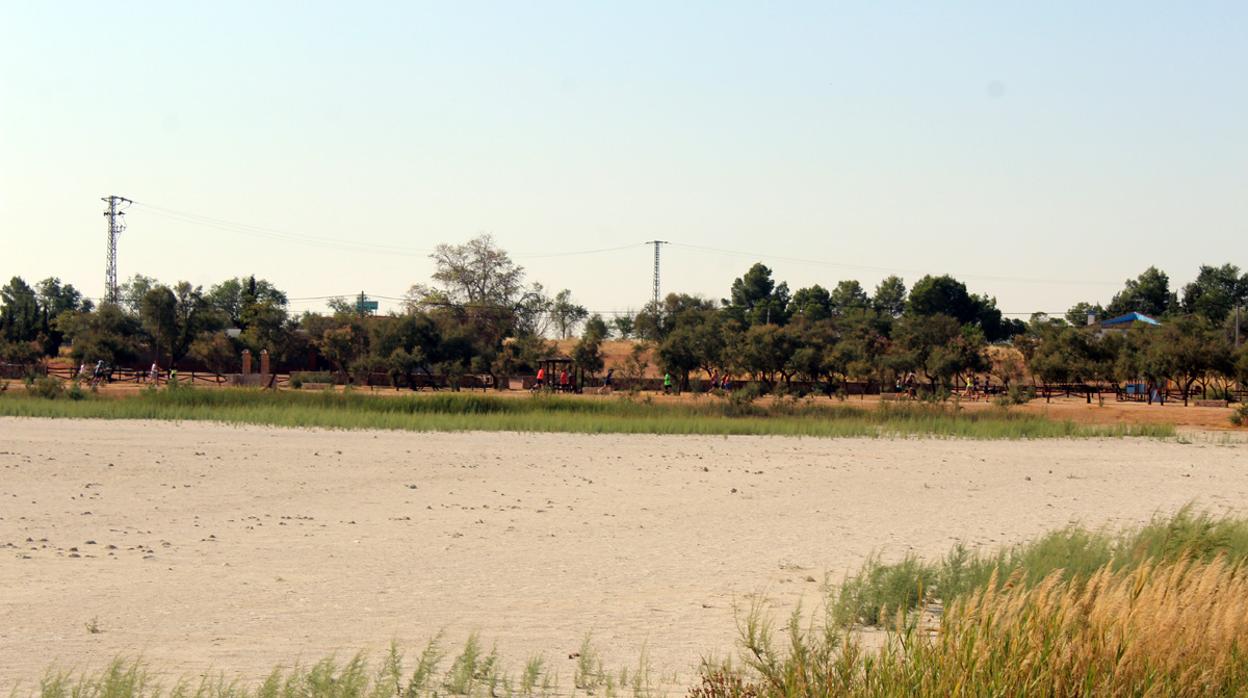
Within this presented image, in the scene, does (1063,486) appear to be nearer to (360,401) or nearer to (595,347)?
(360,401)

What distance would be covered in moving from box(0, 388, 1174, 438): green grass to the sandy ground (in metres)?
3.92

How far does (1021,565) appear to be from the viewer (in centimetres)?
1016

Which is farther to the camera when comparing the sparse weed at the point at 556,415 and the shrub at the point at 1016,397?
the shrub at the point at 1016,397

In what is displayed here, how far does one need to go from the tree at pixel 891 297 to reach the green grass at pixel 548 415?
7420 centimetres

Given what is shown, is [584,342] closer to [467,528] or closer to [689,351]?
[689,351]

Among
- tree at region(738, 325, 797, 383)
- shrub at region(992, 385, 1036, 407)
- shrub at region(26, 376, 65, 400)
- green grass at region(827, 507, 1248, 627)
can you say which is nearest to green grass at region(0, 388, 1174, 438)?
shrub at region(26, 376, 65, 400)

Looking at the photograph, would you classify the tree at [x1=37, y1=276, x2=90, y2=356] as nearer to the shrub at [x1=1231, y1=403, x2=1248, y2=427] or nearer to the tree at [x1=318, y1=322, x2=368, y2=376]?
the tree at [x1=318, y1=322, x2=368, y2=376]

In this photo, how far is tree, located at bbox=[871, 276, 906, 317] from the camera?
113 metres

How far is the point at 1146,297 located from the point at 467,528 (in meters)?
107

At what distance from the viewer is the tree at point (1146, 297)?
361 ft

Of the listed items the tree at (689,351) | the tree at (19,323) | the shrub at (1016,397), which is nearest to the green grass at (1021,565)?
the shrub at (1016,397)

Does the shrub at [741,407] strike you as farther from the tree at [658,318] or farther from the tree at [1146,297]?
the tree at [1146,297]

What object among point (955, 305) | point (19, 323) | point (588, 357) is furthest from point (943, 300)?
point (19, 323)

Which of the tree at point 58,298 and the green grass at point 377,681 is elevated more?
the tree at point 58,298
